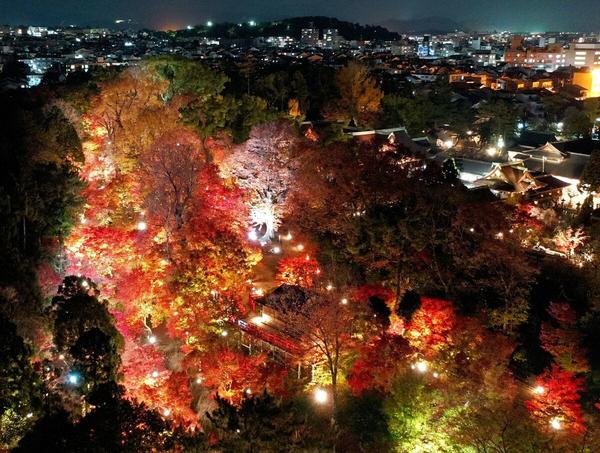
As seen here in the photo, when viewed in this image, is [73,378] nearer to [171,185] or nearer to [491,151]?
[171,185]

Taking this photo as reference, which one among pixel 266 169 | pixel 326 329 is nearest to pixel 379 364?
pixel 326 329

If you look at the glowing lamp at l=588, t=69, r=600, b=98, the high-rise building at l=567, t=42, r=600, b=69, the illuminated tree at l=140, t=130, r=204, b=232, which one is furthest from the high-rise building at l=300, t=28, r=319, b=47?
the illuminated tree at l=140, t=130, r=204, b=232

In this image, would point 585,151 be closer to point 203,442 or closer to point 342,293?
point 342,293

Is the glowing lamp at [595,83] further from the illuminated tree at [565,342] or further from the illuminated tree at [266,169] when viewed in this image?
the illuminated tree at [565,342]

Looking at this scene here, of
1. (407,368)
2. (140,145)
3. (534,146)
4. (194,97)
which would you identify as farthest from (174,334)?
(534,146)

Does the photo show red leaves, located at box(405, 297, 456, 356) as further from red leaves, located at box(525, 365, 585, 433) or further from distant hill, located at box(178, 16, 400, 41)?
distant hill, located at box(178, 16, 400, 41)
